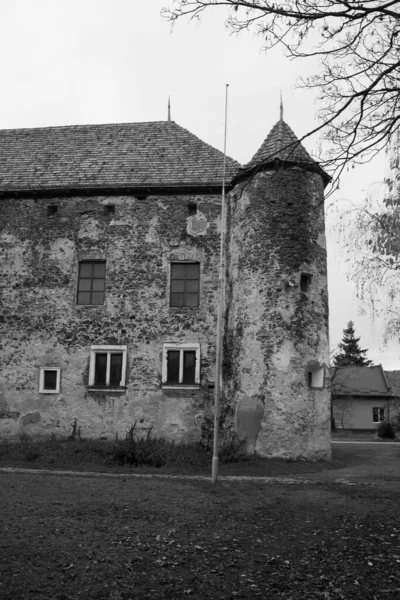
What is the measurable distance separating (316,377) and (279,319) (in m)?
2.04

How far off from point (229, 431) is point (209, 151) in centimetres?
993

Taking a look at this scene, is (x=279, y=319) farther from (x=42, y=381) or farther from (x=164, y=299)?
(x=42, y=381)

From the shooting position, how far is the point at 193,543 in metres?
8.20

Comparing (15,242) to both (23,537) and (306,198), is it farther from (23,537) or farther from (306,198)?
(23,537)

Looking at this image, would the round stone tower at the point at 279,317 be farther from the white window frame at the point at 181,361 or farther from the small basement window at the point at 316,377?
the white window frame at the point at 181,361

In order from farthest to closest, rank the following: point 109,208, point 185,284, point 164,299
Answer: point 109,208, point 185,284, point 164,299

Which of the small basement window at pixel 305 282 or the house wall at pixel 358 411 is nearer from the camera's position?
the small basement window at pixel 305 282

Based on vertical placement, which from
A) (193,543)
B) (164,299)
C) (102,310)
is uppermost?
(164,299)

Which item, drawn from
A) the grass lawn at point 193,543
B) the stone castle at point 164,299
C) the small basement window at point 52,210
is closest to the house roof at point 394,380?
the stone castle at point 164,299

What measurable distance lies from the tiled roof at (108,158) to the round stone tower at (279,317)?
7.40 feet

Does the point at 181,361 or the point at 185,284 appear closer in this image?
the point at 181,361

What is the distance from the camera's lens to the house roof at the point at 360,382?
47438mm

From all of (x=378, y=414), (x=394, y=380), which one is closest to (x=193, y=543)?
(x=378, y=414)

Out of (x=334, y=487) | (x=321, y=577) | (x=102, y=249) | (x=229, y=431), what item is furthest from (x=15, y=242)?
(x=321, y=577)
